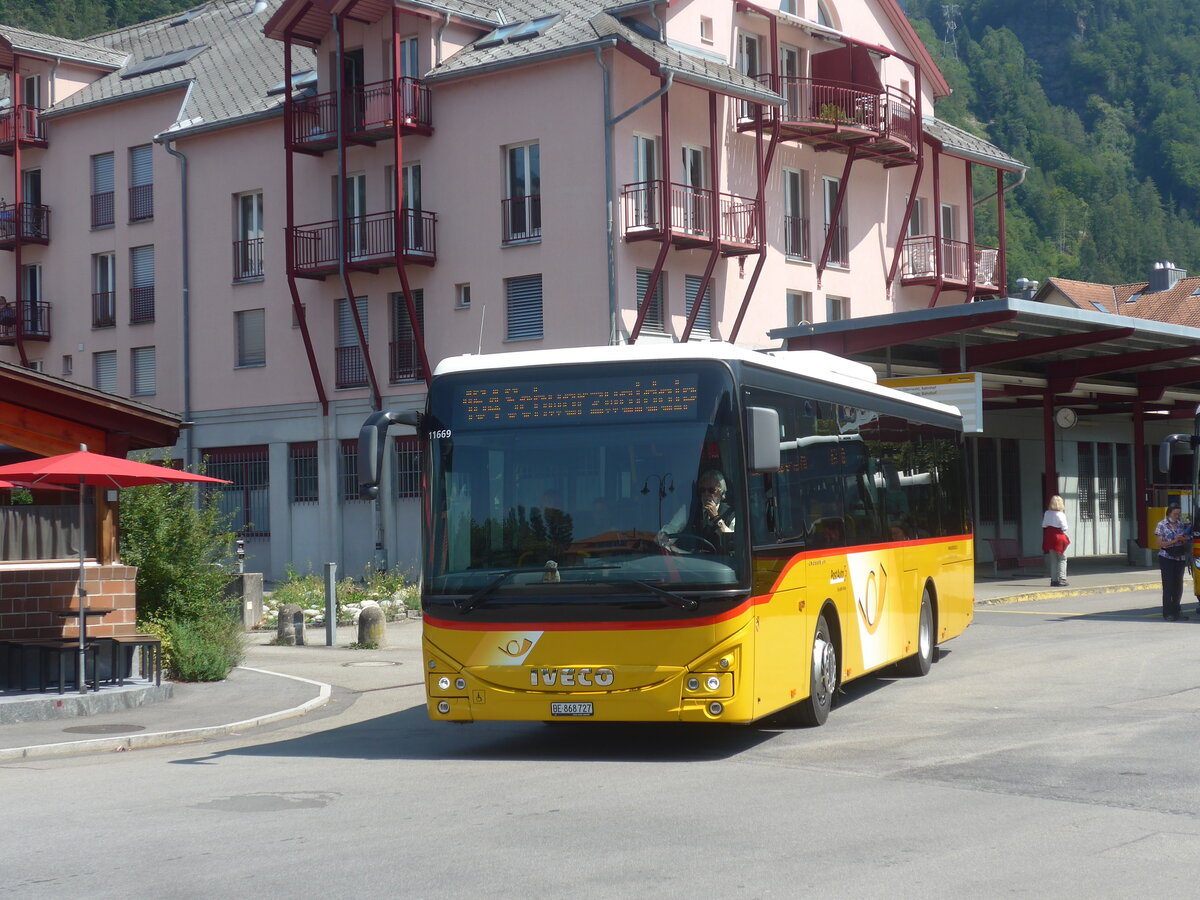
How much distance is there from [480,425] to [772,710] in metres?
2.90

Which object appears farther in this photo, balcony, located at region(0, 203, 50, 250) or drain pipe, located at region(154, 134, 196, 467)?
balcony, located at region(0, 203, 50, 250)

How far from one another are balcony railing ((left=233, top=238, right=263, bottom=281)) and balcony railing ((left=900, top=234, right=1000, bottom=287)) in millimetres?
16661

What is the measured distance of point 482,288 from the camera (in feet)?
116

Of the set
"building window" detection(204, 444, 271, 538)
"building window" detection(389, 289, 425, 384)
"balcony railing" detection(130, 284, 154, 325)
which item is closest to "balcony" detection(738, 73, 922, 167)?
"building window" detection(389, 289, 425, 384)

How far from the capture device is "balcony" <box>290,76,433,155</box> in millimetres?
35812

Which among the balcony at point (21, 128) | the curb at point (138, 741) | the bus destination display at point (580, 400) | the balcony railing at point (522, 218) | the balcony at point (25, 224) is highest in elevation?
the balcony at point (21, 128)

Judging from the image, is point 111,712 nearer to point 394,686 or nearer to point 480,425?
point 394,686

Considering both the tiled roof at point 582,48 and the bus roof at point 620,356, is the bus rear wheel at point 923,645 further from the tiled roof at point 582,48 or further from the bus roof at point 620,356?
the tiled roof at point 582,48

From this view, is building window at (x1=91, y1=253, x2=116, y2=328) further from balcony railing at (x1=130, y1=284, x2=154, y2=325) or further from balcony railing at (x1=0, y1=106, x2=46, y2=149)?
balcony railing at (x1=0, y1=106, x2=46, y2=149)

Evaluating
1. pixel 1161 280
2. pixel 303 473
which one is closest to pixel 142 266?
pixel 303 473

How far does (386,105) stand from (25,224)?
1420cm

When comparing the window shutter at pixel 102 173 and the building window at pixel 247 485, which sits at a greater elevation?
the window shutter at pixel 102 173

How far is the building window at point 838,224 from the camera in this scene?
39.6 m

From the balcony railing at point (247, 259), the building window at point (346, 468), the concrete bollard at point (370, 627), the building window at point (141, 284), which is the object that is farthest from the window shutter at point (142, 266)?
the concrete bollard at point (370, 627)
